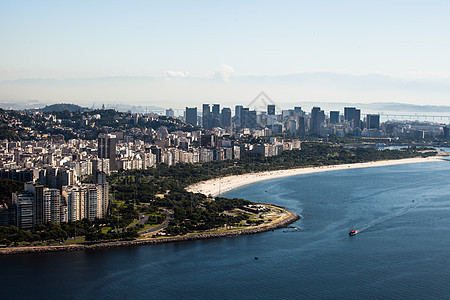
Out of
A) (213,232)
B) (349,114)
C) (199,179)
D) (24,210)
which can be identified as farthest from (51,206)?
(349,114)

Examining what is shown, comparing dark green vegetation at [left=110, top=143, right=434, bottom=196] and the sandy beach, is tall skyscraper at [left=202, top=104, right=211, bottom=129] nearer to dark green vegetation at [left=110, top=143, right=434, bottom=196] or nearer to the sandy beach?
dark green vegetation at [left=110, top=143, right=434, bottom=196]

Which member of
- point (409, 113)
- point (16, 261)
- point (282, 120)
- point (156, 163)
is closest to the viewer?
point (16, 261)

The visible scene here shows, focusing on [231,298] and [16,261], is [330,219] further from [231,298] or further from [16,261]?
[16,261]

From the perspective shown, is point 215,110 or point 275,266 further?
point 215,110

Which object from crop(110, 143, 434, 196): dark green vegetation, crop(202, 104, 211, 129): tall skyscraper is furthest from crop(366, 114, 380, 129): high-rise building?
crop(110, 143, 434, 196): dark green vegetation

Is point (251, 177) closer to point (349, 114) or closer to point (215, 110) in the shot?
point (215, 110)

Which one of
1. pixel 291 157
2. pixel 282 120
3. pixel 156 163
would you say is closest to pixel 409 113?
pixel 282 120

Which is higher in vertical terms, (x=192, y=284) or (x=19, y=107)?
(x=19, y=107)
